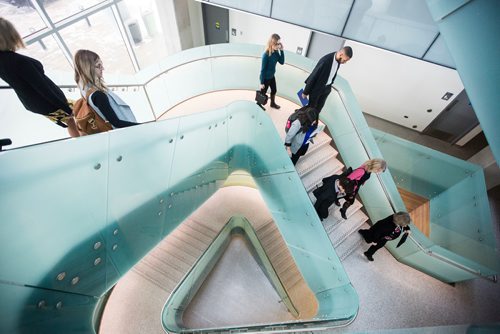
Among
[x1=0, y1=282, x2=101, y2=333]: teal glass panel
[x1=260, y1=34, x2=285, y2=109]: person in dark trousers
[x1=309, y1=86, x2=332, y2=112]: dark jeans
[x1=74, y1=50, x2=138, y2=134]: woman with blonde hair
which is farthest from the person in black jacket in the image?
[x1=0, y1=282, x2=101, y2=333]: teal glass panel

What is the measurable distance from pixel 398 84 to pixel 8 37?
982cm

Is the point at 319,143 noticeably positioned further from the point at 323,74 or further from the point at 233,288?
the point at 233,288

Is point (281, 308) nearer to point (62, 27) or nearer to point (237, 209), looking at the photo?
point (237, 209)

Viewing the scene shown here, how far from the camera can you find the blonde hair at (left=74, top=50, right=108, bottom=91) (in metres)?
2.65

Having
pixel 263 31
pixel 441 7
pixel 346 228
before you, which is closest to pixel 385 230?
pixel 346 228

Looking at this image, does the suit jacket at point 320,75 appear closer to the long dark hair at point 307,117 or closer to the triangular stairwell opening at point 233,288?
the long dark hair at point 307,117

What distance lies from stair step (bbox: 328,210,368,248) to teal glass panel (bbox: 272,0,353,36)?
422 centimetres

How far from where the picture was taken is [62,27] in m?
5.92

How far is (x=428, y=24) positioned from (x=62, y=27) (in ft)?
26.8

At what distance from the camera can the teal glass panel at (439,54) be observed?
4.76 meters

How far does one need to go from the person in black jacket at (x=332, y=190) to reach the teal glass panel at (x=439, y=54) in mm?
3165

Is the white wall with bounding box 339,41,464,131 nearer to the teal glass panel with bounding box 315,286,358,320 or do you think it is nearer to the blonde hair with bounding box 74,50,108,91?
the teal glass panel with bounding box 315,286,358,320

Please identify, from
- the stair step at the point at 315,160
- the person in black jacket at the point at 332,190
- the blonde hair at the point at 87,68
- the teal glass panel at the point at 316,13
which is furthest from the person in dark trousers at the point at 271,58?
the blonde hair at the point at 87,68

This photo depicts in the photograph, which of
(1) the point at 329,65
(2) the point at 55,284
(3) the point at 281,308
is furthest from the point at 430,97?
(2) the point at 55,284
